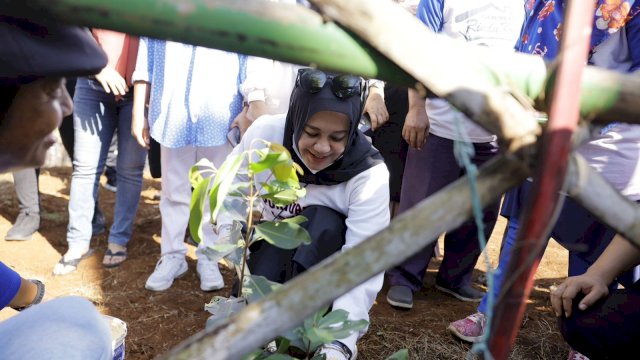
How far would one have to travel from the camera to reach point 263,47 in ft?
2.66

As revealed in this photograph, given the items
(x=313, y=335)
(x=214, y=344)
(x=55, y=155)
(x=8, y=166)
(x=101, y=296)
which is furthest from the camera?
(x=55, y=155)

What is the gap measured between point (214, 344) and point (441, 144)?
92.0 inches

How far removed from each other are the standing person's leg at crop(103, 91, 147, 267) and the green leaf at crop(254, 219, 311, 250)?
6.95 ft

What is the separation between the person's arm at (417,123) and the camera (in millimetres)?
2869

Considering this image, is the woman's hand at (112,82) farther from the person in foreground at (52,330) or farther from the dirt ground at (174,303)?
the person in foreground at (52,330)

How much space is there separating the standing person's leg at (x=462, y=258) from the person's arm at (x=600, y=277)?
1153mm

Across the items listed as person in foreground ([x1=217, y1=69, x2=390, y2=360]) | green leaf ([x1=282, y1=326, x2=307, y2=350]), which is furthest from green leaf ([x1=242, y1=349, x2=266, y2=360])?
person in foreground ([x1=217, y1=69, x2=390, y2=360])

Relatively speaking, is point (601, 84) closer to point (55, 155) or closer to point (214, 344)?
point (214, 344)

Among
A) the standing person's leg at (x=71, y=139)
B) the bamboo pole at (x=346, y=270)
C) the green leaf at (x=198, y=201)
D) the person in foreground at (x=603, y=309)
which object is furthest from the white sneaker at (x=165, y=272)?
the bamboo pole at (x=346, y=270)

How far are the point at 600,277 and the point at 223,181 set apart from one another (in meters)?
1.25

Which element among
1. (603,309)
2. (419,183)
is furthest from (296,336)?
(419,183)

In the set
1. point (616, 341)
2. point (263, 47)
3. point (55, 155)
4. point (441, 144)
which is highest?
point (263, 47)

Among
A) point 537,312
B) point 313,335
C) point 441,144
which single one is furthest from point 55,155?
point 313,335

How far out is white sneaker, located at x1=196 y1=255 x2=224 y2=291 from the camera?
10.7 feet
